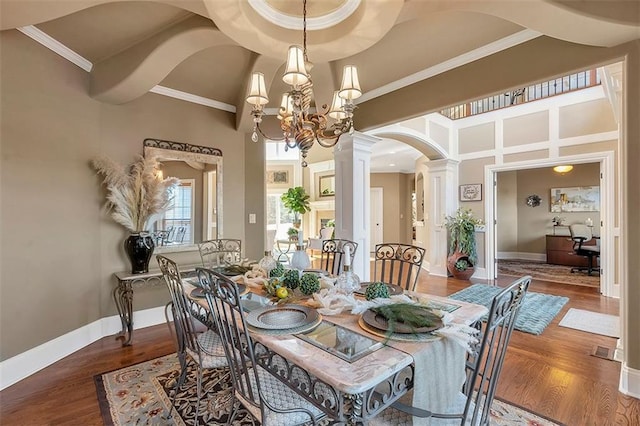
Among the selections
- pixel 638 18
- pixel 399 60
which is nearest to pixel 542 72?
pixel 638 18

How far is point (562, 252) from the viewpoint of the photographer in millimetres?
6992

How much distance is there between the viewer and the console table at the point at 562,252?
22.1 feet

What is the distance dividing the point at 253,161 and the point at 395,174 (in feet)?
21.4

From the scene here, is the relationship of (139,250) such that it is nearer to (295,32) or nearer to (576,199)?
(295,32)

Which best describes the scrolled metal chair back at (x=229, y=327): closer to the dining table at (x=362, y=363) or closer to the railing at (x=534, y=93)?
the dining table at (x=362, y=363)

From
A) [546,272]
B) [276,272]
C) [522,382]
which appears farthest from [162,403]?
[546,272]

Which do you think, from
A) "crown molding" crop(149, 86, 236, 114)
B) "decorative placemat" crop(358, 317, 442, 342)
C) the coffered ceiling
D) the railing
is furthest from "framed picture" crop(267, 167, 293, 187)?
"decorative placemat" crop(358, 317, 442, 342)

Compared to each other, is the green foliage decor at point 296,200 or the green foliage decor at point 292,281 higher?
the green foliage decor at point 296,200

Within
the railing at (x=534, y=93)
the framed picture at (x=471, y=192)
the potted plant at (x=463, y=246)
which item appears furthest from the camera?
the framed picture at (x=471, y=192)

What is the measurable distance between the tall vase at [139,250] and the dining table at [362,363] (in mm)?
2301

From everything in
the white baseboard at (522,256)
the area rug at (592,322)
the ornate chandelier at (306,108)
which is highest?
the ornate chandelier at (306,108)

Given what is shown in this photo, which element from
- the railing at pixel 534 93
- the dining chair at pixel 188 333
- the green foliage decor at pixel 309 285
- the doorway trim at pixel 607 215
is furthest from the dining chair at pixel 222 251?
the doorway trim at pixel 607 215

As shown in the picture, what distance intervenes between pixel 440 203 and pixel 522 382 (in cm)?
422

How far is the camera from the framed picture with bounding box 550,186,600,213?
694 centimetres
